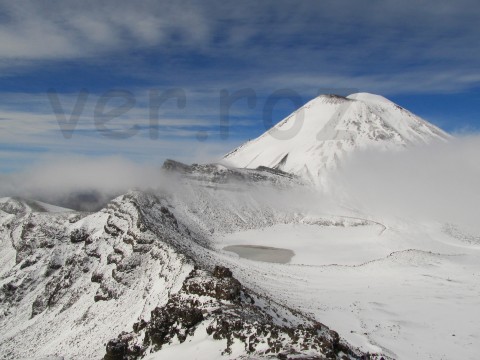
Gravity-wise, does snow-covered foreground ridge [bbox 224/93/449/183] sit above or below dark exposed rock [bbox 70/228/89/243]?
above

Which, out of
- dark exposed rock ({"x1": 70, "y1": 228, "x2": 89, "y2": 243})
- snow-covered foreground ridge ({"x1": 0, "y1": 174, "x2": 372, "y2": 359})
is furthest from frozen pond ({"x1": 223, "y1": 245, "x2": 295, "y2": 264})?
dark exposed rock ({"x1": 70, "y1": 228, "x2": 89, "y2": 243})

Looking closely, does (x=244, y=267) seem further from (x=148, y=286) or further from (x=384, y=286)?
(x=384, y=286)

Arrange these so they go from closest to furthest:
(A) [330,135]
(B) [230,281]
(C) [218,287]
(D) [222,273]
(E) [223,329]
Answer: (E) [223,329] → (C) [218,287] → (B) [230,281] → (D) [222,273] → (A) [330,135]

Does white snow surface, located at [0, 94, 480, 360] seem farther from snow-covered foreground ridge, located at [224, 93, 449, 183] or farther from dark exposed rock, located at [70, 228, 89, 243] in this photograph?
snow-covered foreground ridge, located at [224, 93, 449, 183]

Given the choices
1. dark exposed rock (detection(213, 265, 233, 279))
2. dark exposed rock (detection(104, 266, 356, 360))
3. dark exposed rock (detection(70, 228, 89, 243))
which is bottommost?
dark exposed rock (detection(104, 266, 356, 360))

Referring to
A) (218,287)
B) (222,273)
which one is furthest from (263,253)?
(218,287)

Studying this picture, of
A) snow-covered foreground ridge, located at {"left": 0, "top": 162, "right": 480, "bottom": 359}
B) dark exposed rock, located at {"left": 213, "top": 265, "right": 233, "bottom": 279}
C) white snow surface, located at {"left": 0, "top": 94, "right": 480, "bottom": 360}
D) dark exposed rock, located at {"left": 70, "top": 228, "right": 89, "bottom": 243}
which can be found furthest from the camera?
dark exposed rock, located at {"left": 70, "top": 228, "right": 89, "bottom": 243}

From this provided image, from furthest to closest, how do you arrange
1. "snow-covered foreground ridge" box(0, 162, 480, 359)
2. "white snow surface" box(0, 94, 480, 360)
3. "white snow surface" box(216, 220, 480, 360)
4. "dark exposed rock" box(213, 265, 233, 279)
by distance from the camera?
1. "white snow surface" box(0, 94, 480, 360)
2. "white snow surface" box(216, 220, 480, 360)
3. "dark exposed rock" box(213, 265, 233, 279)
4. "snow-covered foreground ridge" box(0, 162, 480, 359)
